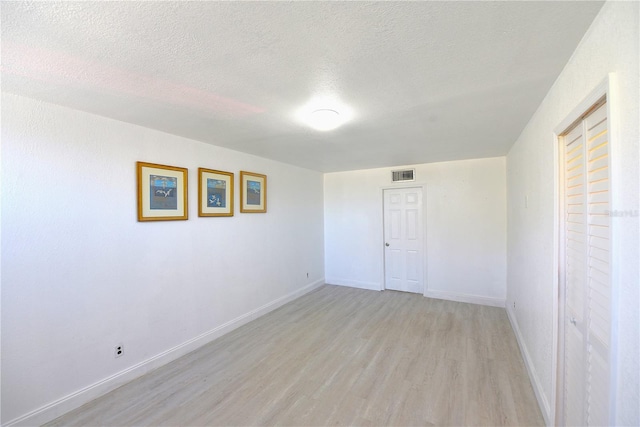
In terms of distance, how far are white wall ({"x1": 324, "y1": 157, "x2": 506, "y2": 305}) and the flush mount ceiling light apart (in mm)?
2799

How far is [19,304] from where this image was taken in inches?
71.6

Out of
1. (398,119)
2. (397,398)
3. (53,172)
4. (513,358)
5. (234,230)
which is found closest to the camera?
(53,172)

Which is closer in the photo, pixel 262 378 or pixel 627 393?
pixel 627 393

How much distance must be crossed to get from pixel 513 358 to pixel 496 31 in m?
2.90

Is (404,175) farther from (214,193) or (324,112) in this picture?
(214,193)

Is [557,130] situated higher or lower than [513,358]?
higher

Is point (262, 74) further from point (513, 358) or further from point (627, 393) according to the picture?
point (513, 358)

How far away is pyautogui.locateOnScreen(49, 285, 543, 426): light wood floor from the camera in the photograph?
1.94 meters

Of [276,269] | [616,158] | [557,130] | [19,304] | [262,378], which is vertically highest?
[557,130]

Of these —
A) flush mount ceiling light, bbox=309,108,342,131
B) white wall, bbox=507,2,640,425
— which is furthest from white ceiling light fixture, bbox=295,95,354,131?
white wall, bbox=507,2,640,425

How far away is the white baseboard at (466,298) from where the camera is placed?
159 inches

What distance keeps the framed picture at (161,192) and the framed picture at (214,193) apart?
0.20 metres

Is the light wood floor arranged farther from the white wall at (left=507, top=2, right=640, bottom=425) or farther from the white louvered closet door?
the white louvered closet door

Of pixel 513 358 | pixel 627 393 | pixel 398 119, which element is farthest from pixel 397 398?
pixel 398 119
